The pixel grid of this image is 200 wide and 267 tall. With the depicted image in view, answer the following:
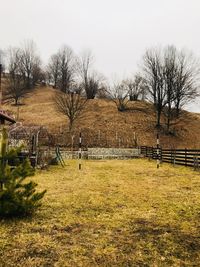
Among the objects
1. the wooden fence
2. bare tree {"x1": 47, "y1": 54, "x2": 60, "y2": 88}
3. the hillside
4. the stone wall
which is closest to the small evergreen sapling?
the wooden fence

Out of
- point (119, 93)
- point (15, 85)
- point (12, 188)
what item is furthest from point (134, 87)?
point (12, 188)

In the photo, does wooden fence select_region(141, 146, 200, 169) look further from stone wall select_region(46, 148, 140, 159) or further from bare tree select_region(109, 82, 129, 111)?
bare tree select_region(109, 82, 129, 111)

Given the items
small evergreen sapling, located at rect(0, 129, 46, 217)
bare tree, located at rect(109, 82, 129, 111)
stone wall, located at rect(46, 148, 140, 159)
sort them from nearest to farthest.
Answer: small evergreen sapling, located at rect(0, 129, 46, 217), stone wall, located at rect(46, 148, 140, 159), bare tree, located at rect(109, 82, 129, 111)

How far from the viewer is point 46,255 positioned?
5113mm

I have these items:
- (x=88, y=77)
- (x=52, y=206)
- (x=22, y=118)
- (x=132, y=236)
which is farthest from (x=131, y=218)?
(x=88, y=77)

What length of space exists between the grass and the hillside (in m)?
30.8

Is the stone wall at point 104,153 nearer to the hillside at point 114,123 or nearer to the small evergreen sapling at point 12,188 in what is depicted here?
the hillside at point 114,123

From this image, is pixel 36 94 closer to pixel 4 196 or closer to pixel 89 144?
pixel 89 144

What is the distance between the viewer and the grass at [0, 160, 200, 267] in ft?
16.4

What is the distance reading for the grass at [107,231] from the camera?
4992 mm

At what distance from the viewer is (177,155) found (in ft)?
93.5

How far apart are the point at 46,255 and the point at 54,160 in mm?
17055

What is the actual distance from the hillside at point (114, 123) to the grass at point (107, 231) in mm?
30811

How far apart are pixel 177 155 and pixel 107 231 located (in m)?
23.2
